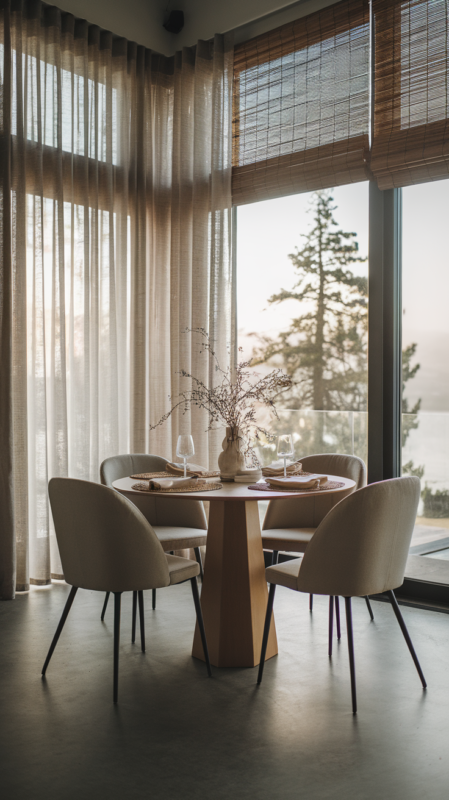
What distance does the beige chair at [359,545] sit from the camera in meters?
2.41

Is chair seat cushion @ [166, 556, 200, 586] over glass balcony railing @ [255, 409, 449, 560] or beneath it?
beneath

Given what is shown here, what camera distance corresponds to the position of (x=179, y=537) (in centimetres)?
321

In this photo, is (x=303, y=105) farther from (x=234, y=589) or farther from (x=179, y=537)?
(x=234, y=589)

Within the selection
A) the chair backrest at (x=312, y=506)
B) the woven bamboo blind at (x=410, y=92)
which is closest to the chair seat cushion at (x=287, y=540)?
the chair backrest at (x=312, y=506)

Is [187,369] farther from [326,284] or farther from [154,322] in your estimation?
[326,284]

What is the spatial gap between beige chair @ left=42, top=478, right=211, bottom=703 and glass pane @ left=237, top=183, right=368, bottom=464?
1794mm

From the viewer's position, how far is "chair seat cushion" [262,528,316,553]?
3070 mm

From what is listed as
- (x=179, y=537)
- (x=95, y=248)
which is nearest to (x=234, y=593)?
(x=179, y=537)

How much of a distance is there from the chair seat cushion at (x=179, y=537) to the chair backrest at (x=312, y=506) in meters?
0.36

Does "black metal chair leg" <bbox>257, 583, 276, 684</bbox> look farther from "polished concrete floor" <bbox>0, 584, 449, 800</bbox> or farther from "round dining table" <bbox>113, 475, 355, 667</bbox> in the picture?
"round dining table" <bbox>113, 475, 355, 667</bbox>

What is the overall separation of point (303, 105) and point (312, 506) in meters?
2.35

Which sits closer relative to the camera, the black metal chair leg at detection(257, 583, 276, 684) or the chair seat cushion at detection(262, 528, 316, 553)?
the black metal chair leg at detection(257, 583, 276, 684)

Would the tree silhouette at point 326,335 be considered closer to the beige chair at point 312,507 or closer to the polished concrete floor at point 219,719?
the beige chair at point 312,507

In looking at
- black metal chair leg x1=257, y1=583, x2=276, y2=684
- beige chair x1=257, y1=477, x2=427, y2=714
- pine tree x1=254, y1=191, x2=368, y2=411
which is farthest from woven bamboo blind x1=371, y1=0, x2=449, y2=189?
black metal chair leg x1=257, y1=583, x2=276, y2=684
